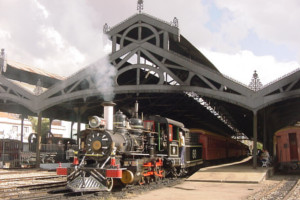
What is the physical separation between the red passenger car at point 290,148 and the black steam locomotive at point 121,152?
8.89 meters

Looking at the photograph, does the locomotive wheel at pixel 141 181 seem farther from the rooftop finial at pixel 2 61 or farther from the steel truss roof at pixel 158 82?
the rooftop finial at pixel 2 61

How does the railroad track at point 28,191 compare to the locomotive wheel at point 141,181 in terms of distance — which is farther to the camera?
the locomotive wheel at point 141,181

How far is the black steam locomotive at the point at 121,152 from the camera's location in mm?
10742

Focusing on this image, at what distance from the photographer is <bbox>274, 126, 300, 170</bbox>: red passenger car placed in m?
20.4

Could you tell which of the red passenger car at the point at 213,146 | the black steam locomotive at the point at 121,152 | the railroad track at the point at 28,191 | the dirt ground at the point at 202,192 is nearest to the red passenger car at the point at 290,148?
the red passenger car at the point at 213,146

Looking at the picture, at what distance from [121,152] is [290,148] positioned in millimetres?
13387

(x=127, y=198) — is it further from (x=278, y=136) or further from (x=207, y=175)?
(x=278, y=136)

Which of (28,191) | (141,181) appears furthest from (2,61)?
(141,181)

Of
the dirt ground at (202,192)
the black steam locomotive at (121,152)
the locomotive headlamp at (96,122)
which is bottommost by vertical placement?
the dirt ground at (202,192)

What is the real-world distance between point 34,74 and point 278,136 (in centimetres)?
2041

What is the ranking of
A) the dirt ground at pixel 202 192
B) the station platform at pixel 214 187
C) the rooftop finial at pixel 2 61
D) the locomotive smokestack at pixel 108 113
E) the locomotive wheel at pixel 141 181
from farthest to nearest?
the rooftop finial at pixel 2 61
the locomotive wheel at pixel 141 181
the locomotive smokestack at pixel 108 113
the station platform at pixel 214 187
the dirt ground at pixel 202 192

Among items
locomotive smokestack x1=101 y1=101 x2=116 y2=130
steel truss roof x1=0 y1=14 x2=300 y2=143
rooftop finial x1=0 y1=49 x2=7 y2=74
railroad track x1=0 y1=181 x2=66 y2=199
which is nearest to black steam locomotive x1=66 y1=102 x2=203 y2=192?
locomotive smokestack x1=101 y1=101 x2=116 y2=130

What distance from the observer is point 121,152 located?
11.7 metres

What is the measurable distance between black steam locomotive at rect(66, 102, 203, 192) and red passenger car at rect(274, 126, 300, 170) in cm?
889
